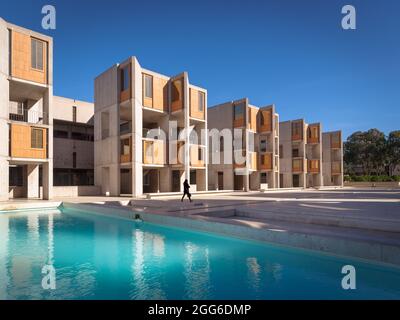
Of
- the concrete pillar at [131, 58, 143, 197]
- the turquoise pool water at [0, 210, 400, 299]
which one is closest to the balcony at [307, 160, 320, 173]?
the concrete pillar at [131, 58, 143, 197]

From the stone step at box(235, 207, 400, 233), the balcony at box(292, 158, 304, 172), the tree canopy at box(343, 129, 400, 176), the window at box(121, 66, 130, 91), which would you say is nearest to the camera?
the stone step at box(235, 207, 400, 233)

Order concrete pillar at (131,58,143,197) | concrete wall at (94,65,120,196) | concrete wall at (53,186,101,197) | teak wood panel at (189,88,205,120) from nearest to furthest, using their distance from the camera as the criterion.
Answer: concrete pillar at (131,58,143,197), concrete wall at (53,186,101,197), concrete wall at (94,65,120,196), teak wood panel at (189,88,205,120)

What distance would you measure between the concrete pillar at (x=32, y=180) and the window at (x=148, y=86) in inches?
438

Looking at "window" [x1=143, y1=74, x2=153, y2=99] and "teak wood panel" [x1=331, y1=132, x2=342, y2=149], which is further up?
"window" [x1=143, y1=74, x2=153, y2=99]

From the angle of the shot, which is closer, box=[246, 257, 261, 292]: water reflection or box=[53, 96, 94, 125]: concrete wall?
box=[246, 257, 261, 292]: water reflection

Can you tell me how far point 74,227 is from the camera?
11.2 metres

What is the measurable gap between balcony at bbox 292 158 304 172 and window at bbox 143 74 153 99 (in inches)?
1077

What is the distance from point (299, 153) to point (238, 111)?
15.9m

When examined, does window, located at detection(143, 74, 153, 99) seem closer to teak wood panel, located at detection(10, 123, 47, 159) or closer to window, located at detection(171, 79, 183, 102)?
window, located at detection(171, 79, 183, 102)

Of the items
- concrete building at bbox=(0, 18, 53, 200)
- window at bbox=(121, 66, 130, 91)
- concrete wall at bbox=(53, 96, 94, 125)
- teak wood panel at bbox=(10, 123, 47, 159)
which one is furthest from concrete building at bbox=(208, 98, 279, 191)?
teak wood panel at bbox=(10, 123, 47, 159)

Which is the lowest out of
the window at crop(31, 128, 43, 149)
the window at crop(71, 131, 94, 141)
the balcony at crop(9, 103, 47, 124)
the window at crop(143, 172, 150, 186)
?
the window at crop(143, 172, 150, 186)

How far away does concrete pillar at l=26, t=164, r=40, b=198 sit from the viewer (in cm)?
2209

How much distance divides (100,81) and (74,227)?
19.6 meters
